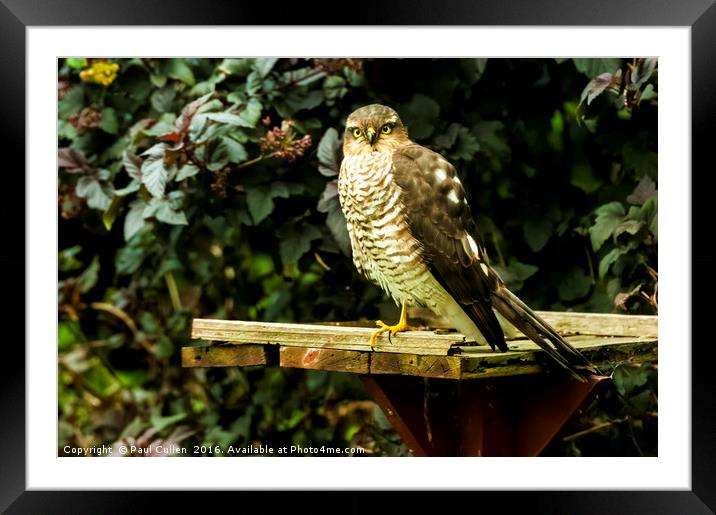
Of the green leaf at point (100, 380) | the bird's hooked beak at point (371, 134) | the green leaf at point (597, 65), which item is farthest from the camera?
the green leaf at point (100, 380)

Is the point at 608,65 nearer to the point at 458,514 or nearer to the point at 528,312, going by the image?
the point at 528,312

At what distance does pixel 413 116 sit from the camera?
8.06 ft

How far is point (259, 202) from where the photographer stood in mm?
2453

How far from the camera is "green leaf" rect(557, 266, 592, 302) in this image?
8.61ft

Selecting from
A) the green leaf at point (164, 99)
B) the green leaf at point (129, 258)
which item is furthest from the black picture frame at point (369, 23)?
the green leaf at point (129, 258)

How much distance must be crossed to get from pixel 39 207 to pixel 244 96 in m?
0.66

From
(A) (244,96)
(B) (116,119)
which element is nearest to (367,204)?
(A) (244,96)

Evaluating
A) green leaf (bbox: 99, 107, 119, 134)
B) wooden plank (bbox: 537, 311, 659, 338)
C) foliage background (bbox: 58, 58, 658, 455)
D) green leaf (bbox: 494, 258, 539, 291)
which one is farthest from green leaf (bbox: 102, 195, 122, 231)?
wooden plank (bbox: 537, 311, 659, 338)

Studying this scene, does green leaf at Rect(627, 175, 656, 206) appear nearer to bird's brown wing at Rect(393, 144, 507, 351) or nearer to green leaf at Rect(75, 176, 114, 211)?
bird's brown wing at Rect(393, 144, 507, 351)

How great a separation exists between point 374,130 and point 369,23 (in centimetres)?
26

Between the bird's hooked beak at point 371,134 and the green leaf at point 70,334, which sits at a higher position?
the bird's hooked beak at point 371,134

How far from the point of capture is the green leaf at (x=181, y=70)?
247 centimetres

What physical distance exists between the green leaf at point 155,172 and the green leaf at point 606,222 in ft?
3.75

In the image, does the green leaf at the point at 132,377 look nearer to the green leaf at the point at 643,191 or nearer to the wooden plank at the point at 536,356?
the wooden plank at the point at 536,356
